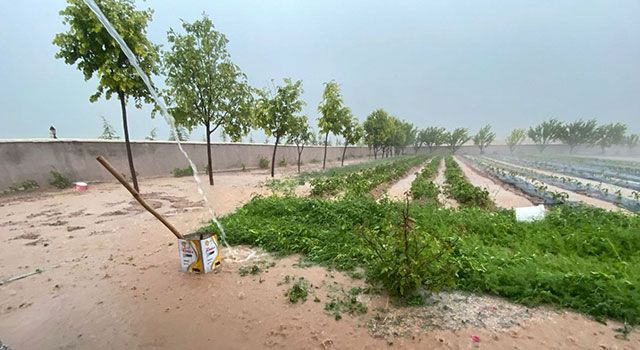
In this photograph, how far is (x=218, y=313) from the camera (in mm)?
2988

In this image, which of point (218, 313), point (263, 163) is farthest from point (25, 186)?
point (263, 163)

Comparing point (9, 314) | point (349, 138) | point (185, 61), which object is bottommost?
point (9, 314)

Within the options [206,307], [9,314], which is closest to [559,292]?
[206,307]

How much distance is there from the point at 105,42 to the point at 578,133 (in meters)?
69.6

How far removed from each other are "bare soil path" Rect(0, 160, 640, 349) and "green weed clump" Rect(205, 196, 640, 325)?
0.26 meters

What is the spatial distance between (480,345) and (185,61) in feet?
37.4

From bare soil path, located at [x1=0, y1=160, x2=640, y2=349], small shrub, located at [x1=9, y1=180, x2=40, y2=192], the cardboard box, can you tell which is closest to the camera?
bare soil path, located at [x1=0, y1=160, x2=640, y2=349]

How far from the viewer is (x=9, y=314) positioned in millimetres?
3080

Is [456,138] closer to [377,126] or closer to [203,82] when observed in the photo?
[377,126]

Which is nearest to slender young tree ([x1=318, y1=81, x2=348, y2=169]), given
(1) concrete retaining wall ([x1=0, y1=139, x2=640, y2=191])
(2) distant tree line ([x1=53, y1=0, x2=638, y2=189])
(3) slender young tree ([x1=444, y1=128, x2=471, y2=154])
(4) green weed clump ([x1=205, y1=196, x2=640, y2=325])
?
(2) distant tree line ([x1=53, y1=0, x2=638, y2=189])

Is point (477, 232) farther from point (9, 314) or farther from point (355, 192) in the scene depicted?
point (9, 314)

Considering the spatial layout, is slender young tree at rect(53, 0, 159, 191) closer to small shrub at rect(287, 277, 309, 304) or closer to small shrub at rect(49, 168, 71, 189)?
small shrub at rect(49, 168, 71, 189)

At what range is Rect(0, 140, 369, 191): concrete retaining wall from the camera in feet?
31.7

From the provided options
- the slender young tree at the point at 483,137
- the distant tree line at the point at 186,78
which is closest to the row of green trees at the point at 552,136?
the slender young tree at the point at 483,137
